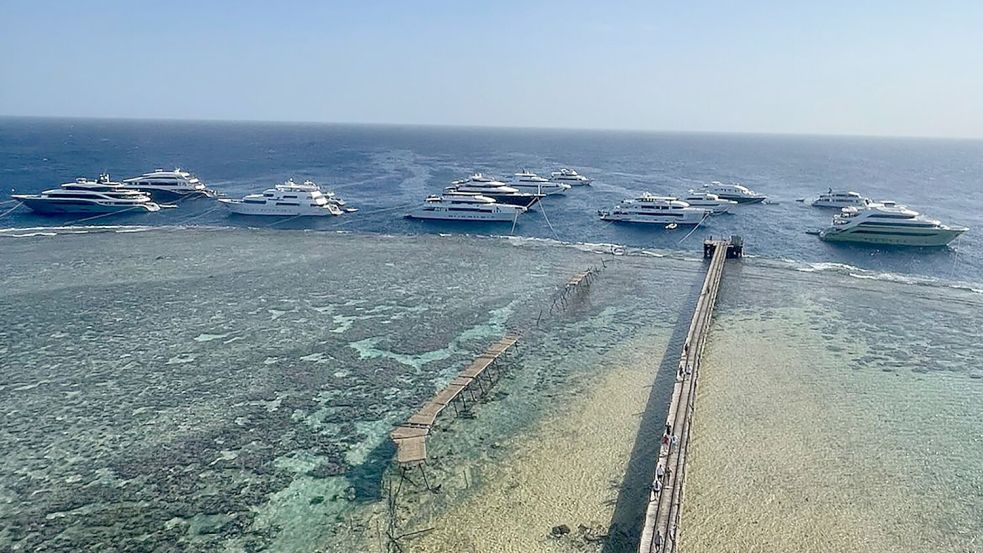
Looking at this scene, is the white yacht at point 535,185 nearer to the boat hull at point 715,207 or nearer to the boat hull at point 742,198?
the boat hull at point 715,207

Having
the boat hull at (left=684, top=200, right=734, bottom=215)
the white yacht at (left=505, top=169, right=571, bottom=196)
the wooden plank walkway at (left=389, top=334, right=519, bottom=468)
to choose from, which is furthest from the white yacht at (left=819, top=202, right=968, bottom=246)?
the wooden plank walkway at (left=389, top=334, right=519, bottom=468)

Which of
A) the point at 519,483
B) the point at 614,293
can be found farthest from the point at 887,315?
the point at 519,483

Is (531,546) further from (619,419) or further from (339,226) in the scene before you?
(339,226)

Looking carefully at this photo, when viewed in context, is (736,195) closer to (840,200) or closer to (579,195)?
(840,200)

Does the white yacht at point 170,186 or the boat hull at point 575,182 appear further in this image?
the boat hull at point 575,182

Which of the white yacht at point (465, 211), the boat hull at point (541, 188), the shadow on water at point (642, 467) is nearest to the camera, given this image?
the shadow on water at point (642, 467)

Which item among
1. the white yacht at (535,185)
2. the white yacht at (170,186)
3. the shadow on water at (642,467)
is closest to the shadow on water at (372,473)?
the shadow on water at (642,467)

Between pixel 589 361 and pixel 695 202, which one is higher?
pixel 695 202
